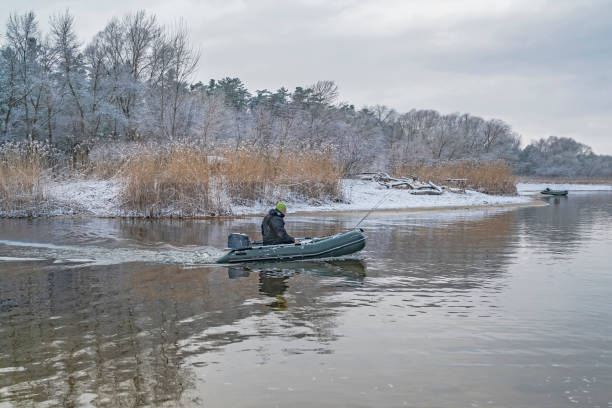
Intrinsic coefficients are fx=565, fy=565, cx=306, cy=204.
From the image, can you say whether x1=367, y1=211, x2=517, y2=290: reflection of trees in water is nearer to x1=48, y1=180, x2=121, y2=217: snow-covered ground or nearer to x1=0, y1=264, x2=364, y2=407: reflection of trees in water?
x1=0, y1=264, x2=364, y2=407: reflection of trees in water

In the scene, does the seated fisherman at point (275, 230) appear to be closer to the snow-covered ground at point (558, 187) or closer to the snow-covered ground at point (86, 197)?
the snow-covered ground at point (86, 197)

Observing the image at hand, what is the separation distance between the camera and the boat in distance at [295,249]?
12.0 m

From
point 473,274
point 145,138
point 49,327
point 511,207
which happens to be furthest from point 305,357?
point 145,138

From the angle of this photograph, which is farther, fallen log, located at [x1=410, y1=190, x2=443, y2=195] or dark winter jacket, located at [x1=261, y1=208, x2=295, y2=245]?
fallen log, located at [x1=410, y1=190, x2=443, y2=195]

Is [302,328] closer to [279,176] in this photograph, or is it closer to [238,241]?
[238,241]

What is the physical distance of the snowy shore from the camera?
21375 mm

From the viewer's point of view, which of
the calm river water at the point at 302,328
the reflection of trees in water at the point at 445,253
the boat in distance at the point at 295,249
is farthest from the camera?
the boat in distance at the point at 295,249

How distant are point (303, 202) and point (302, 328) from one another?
19.0 meters

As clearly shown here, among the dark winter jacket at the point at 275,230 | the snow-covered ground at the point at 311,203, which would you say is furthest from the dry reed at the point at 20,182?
the dark winter jacket at the point at 275,230

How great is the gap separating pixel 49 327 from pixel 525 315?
6536 mm

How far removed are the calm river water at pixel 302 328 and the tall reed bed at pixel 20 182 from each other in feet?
23.8

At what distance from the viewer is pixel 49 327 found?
7.18 m

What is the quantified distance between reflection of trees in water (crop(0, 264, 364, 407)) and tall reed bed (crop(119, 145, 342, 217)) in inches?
402

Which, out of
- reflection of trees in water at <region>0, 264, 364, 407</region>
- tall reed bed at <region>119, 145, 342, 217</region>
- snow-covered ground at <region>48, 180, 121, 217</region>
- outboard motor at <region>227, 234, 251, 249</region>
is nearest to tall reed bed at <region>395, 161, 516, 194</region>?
tall reed bed at <region>119, 145, 342, 217</region>
